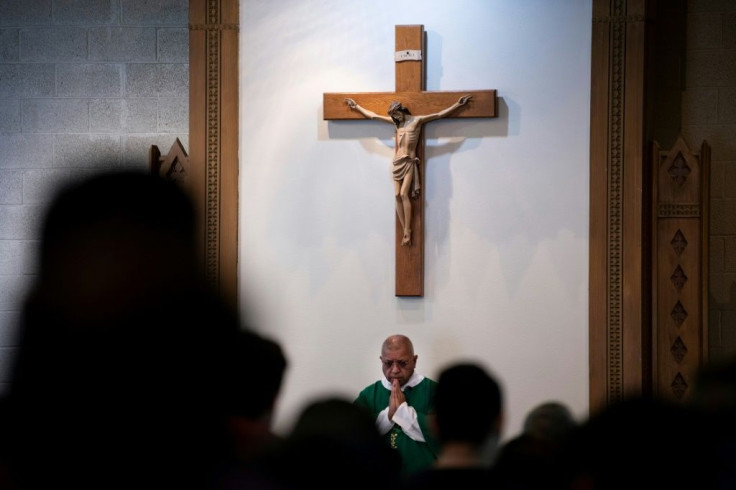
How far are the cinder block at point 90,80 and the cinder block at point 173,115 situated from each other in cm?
31

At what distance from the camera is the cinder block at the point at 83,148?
6551 mm

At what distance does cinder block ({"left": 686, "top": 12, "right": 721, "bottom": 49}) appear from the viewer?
20.8 feet

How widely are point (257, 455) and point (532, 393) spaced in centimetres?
491

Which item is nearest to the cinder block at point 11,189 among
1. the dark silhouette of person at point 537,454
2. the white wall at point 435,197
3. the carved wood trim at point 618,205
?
the white wall at point 435,197

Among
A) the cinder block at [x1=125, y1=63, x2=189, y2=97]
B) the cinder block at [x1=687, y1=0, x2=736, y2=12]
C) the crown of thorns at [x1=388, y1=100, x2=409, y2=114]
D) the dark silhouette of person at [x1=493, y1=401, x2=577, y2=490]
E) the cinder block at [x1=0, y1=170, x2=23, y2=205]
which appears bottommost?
the dark silhouette of person at [x1=493, y1=401, x2=577, y2=490]

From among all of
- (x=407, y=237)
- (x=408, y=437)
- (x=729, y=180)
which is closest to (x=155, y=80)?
(x=407, y=237)

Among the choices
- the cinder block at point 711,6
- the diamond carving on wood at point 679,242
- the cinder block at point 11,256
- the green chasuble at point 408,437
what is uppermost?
the cinder block at point 711,6

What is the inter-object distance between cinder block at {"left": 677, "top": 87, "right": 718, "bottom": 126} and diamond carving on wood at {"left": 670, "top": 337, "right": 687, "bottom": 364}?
1453 mm

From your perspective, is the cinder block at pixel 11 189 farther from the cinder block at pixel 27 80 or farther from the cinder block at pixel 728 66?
the cinder block at pixel 728 66

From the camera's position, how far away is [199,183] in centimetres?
619

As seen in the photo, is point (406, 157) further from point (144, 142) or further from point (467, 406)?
point (467, 406)

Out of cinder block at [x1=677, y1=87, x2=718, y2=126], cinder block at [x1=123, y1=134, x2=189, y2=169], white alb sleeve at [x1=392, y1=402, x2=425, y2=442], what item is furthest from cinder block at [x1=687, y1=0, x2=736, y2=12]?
cinder block at [x1=123, y1=134, x2=189, y2=169]

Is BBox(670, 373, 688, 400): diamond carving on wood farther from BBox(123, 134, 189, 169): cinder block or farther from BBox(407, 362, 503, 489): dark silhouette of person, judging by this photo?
BBox(407, 362, 503, 489): dark silhouette of person

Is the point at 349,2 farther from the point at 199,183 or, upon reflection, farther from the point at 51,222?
the point at 51,222
